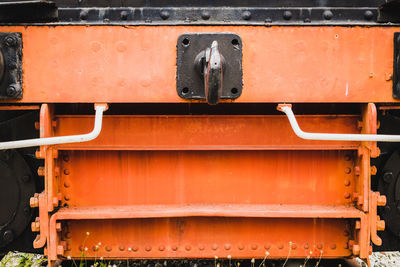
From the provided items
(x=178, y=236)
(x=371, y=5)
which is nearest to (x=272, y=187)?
(x=178, y=236)

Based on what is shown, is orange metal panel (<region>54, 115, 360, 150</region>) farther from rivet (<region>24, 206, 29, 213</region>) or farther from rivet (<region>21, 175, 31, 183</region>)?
rivet (<region>24, 206, 29, 213</region>)

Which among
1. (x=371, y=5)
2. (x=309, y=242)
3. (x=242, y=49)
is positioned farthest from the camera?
(x=309, y=242)

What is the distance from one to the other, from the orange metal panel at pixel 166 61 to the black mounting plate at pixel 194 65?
0.12 ft

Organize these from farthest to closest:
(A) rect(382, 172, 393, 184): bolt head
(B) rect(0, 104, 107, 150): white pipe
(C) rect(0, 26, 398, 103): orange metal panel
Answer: (A) rect(382, 172, 393, 184): bolt head → (C) rect(0, 26, 398, 103): orange metal panel → (B) rect(0, 104, 107, 150): white pipe

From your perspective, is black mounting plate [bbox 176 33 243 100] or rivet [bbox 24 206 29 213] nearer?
black mounting plate [bbox 176 33 243 100]

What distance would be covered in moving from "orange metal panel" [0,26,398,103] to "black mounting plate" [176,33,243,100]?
0.04 m

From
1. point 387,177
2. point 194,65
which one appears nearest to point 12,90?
point 194,65

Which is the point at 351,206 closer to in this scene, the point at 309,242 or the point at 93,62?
the point at 309,242

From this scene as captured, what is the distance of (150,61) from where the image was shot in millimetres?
1424

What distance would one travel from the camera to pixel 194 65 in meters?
1.39

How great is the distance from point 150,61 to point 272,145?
2.42 feet

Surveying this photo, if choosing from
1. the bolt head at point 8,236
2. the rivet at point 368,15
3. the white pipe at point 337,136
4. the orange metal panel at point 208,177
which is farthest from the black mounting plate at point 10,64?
the rivet at point 368,15

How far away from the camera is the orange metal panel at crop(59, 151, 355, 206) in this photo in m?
1.67

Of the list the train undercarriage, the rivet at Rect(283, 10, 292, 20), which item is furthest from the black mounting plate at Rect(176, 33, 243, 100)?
the rivet at Rect(283, 10, 292, 20)
